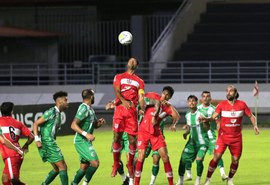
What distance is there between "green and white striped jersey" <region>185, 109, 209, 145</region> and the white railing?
2272cm

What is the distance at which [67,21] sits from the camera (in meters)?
53.2

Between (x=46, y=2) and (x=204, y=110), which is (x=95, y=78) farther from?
(x=204, y=110)

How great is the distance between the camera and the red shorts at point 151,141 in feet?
65.2

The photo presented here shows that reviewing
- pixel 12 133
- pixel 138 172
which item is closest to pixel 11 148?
pixel 12 133

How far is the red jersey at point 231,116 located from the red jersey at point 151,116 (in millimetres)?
1419

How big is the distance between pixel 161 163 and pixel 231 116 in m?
6.78

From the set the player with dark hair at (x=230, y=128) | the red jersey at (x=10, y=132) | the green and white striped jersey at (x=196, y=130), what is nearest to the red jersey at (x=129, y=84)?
the green and white striped jersey at (x=196, y=130)

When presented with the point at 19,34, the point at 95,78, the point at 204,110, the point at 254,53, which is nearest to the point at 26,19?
the point at 19,34

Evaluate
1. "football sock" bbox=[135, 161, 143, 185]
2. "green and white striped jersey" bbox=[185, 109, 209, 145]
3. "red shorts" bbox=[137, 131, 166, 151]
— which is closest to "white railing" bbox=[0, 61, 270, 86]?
"green and white striped jersey" bbox=[185, 109, 209, 145]

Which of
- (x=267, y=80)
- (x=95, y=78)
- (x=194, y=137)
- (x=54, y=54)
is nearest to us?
(x=194, y=137)

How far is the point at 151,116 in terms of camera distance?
20.0m

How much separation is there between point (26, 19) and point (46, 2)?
5.57 ft

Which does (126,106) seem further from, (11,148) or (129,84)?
(11,148)

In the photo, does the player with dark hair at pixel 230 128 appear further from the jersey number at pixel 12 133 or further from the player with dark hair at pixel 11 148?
the jersey number at pixel 12 133
